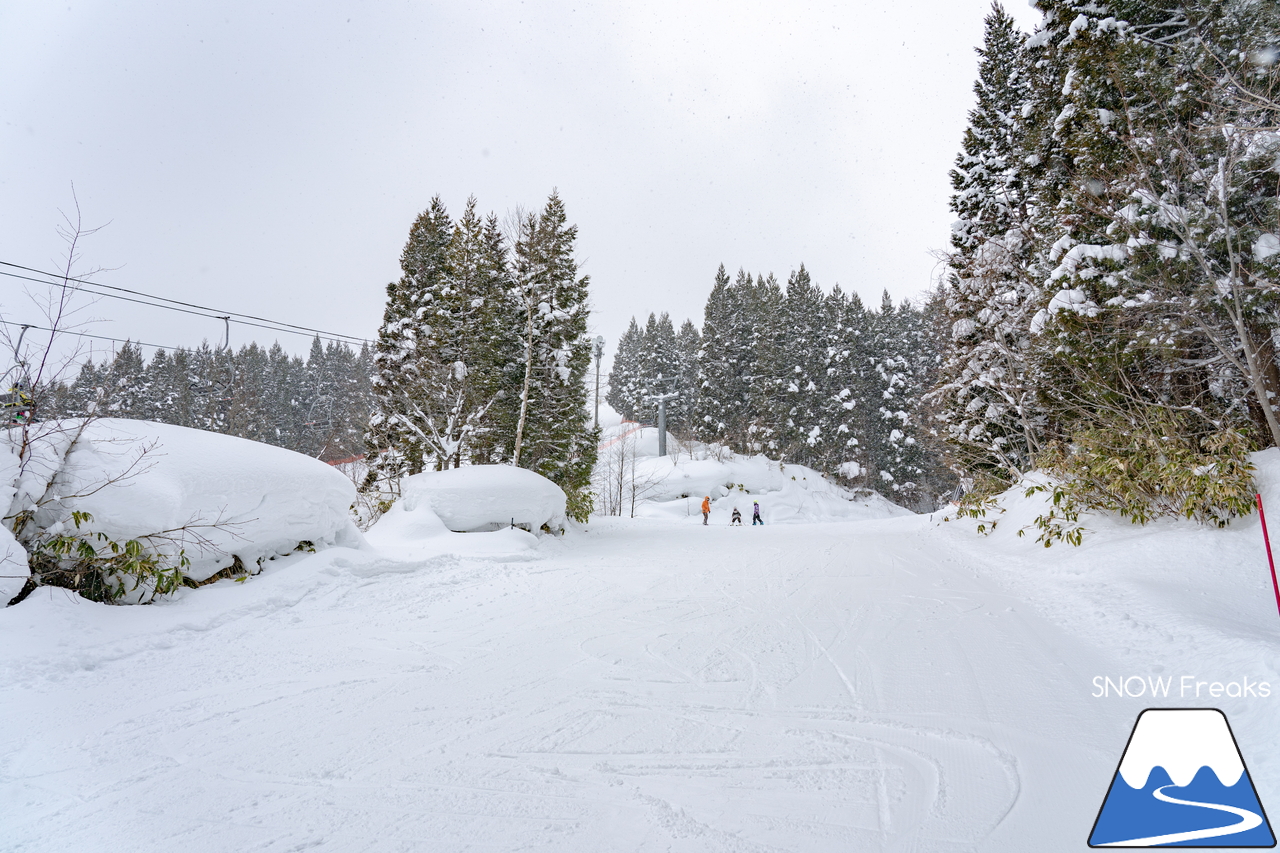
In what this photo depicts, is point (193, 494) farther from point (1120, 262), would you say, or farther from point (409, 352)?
point (409, 352)

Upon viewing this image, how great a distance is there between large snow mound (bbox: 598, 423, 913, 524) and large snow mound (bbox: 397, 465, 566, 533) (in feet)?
52.1

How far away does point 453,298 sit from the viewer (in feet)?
55.8

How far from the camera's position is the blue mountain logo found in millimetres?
2141

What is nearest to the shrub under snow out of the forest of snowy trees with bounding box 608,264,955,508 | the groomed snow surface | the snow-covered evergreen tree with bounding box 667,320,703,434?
the groomed snow surface

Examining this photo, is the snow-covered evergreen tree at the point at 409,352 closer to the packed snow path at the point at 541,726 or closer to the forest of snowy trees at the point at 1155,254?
the packed snow path at the point at 541,726

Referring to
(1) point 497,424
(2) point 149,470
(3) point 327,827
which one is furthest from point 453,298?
(3) point 327,827

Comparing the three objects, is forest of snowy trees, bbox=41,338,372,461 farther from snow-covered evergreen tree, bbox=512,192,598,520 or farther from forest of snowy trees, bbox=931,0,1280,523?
forest of snowy trees, bbox=931,0,1280,523

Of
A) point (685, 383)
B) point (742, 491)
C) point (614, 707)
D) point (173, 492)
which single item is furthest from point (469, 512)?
point (685, 383)
